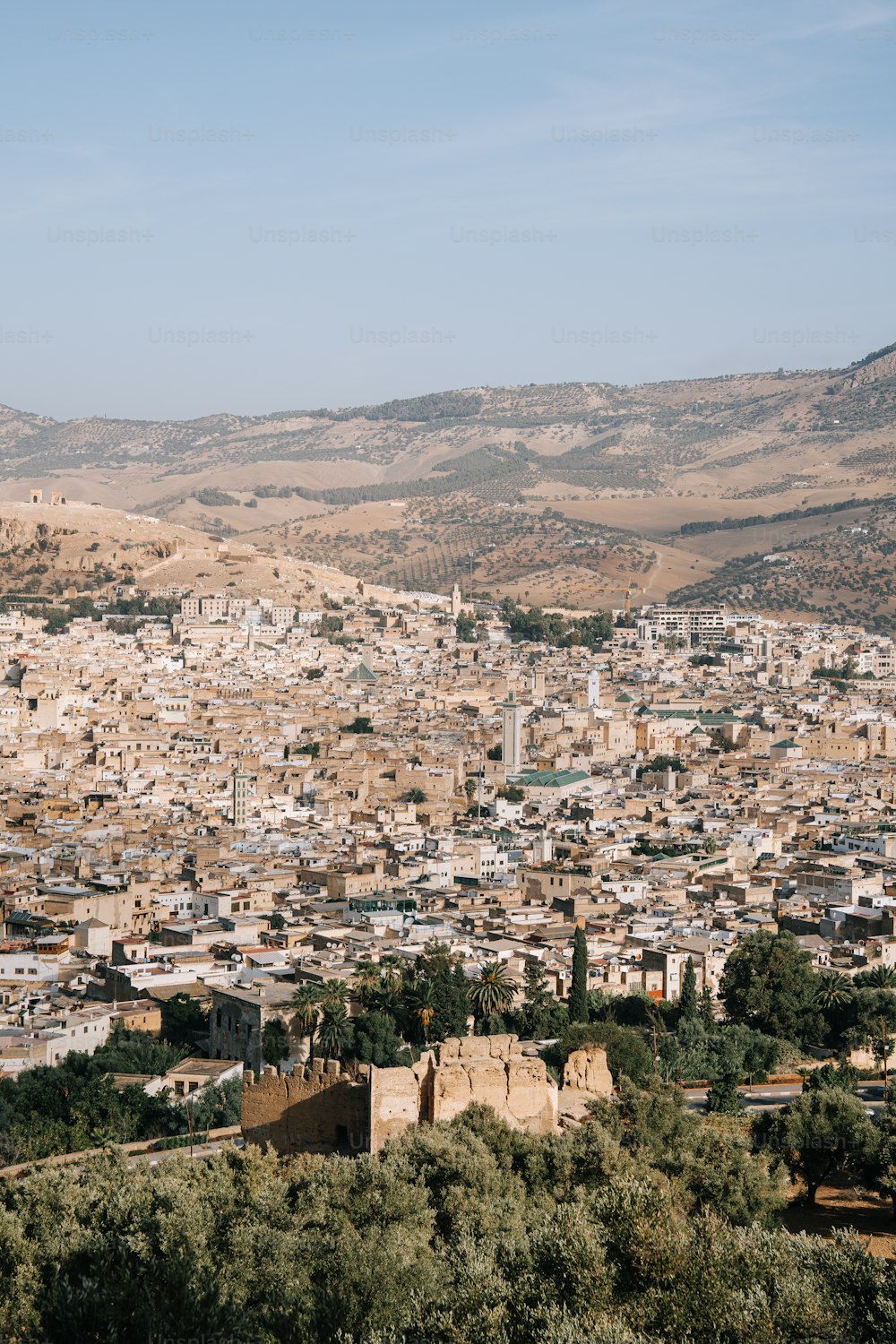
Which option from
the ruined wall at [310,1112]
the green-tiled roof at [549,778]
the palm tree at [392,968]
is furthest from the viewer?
the green-tiled roof at [549,778]

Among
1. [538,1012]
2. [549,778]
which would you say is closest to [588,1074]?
[538,1012]

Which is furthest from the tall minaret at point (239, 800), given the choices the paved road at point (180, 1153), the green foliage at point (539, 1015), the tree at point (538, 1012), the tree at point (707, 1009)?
the paved road at point (180, 1153)

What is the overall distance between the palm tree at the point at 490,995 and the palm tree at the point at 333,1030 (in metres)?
2.32

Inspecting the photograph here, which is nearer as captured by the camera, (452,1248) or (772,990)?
(452,1248)

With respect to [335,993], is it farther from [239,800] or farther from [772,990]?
[239,800]

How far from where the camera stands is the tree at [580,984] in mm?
29188

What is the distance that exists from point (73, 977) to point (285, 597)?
72.0 meters

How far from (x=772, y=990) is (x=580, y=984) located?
2912mm

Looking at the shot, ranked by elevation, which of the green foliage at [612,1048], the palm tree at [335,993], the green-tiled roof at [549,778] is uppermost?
the palm tree at [335,993]

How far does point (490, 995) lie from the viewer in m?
29.0

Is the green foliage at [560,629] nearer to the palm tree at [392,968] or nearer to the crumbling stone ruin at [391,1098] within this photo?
the palm tree at [392,968]

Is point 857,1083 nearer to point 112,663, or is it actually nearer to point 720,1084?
point 720,1084

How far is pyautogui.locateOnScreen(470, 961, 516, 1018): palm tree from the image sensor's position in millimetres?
28844

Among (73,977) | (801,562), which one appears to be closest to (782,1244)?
(73,977)
